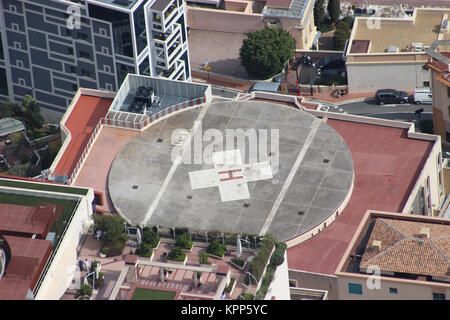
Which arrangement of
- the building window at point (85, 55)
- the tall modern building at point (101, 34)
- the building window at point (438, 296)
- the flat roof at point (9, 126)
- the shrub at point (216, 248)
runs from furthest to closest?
1. the building window at point (85, 55)
2. the flat roof at point (9, 126)
3. the tall modern building at point (101, 34)
4. the shrub at point (216, 248)
5. the building window at point (438, 296)

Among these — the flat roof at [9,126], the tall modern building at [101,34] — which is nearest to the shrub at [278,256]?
the tall modern building at [101,34]

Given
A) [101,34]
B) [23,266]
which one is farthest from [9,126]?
[23,266]

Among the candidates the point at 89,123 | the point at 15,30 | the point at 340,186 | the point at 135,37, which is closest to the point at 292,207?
the point at 340,186

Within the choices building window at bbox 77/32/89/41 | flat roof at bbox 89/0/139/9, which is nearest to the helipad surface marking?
flat roof at bbox 89/0/139/9

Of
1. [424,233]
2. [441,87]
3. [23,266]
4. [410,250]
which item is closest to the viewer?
[23,266]

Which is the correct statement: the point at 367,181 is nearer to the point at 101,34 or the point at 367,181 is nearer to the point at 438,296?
the point at 438,296

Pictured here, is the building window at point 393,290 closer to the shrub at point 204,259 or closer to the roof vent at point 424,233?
the roof vent at point 424,233

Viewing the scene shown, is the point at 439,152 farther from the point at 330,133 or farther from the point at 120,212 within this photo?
the point at 120,212
